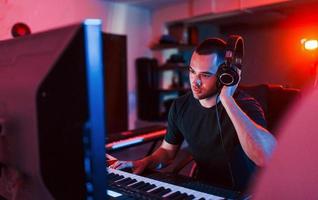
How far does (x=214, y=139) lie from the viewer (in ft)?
4.57

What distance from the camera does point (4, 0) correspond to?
3.34 meters

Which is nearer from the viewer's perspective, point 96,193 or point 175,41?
point 96,193

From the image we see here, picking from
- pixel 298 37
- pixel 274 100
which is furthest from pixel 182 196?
pixel 298 37

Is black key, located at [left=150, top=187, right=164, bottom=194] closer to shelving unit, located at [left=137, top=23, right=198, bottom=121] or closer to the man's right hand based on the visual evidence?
the man's right hand

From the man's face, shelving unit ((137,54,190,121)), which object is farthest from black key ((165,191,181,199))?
shelving unit ((137,54,190,121))

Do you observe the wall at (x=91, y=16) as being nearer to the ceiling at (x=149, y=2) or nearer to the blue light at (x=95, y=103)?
the ceiling at (x=149, y=2)

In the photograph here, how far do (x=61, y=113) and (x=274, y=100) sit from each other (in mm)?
1422

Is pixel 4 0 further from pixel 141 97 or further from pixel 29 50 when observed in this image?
pixel 29 50

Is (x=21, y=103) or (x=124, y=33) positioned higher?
(x=124, y=33)

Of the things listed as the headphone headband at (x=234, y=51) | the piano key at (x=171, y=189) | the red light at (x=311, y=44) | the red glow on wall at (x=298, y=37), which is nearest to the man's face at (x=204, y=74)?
the headphone headband at (x=234, y=51)

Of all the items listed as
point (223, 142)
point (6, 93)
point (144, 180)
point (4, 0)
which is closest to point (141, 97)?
point (4, 0)

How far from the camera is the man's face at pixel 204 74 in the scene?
1.31 metres

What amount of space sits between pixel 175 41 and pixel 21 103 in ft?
13.9

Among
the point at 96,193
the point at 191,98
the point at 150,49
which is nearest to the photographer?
the point at 96,193
